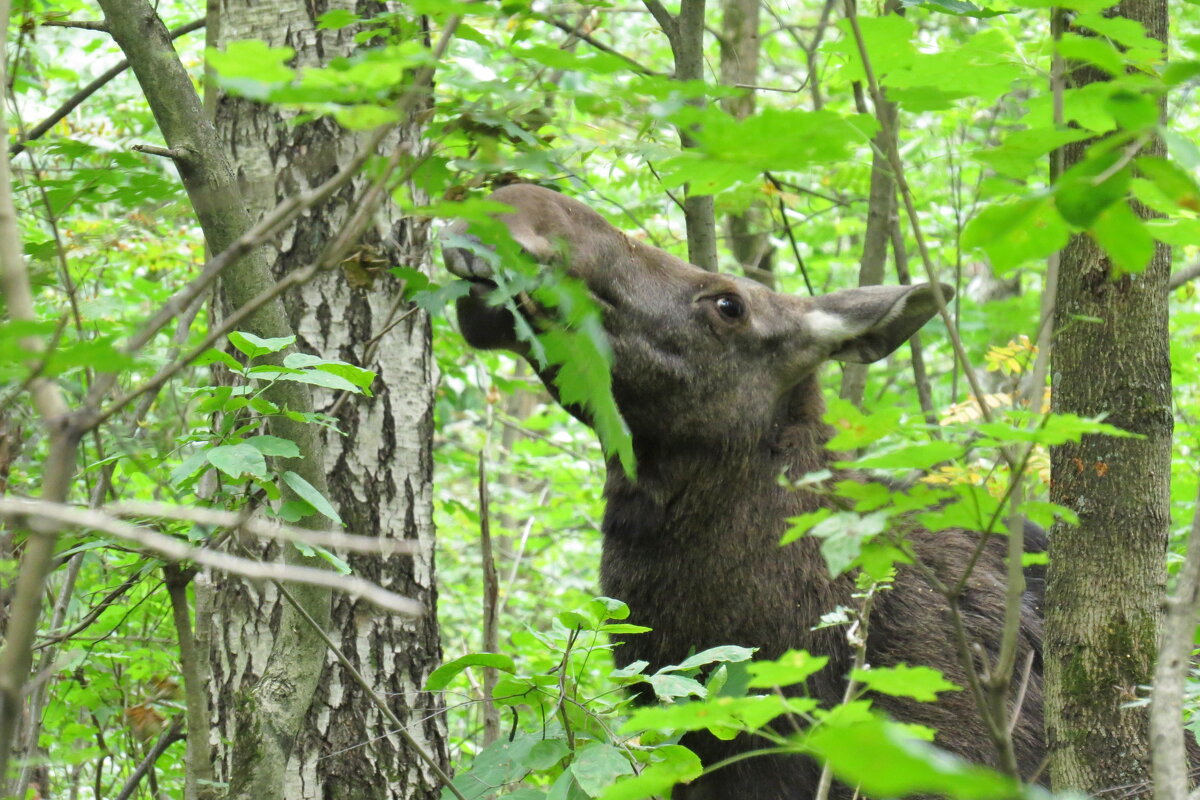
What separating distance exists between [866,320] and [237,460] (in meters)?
2.97

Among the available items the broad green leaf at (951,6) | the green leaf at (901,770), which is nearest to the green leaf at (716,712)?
the green leaf at (901,770)

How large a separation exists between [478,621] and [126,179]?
22.8ft

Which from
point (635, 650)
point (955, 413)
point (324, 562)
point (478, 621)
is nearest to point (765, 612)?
point (635, 650)

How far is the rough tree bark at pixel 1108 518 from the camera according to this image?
264 centimetres

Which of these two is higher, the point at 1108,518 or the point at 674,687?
the point at 1108,518

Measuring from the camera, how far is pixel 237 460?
235 centimetres

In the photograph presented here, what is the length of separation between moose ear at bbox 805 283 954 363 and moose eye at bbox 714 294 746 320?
0.43 meters

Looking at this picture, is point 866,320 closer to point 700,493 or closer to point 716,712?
point 700,493

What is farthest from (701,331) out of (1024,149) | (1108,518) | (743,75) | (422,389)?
(743,75)

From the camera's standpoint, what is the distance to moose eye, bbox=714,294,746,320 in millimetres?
4242

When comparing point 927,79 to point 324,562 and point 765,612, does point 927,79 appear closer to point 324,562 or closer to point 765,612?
point 324,562

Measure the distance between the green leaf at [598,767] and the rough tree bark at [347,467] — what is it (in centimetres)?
170

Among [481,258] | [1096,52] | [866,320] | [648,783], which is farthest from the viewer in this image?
[866,320]

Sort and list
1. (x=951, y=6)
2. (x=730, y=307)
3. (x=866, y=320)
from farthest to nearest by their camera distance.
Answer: (x=866, y=320)
(x=730, y=307)
(x=951, y=6)
